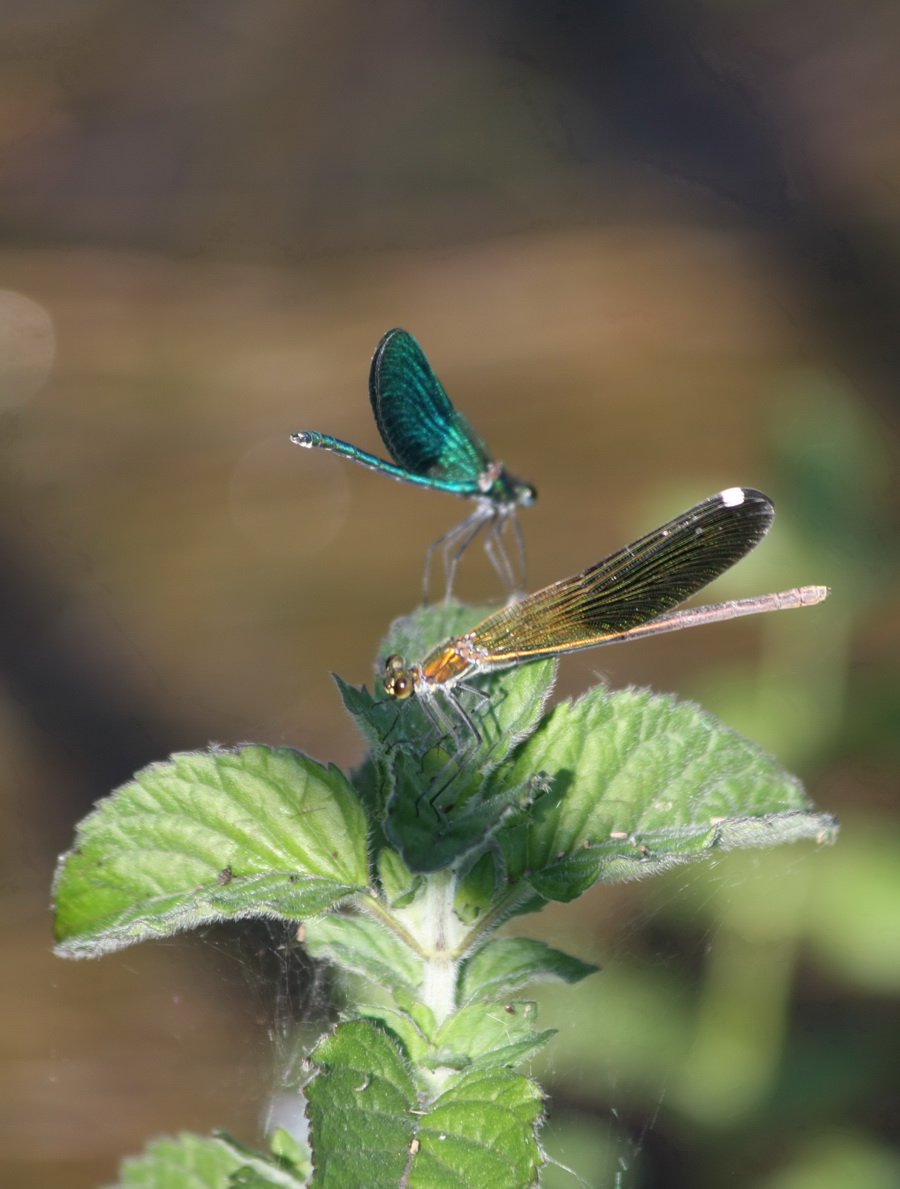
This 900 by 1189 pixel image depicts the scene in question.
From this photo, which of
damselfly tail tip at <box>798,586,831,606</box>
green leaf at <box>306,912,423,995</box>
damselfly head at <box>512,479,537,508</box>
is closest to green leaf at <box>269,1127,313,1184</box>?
green leaf at <box>306,912,423,995</box>

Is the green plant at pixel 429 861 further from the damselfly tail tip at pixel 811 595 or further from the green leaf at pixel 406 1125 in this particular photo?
the damselfly tail tip at pixel 811 595

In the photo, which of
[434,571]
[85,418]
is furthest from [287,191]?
[434,571]

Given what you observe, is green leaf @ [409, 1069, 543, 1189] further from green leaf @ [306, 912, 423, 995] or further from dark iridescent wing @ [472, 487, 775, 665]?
Answer: dark iridescent wing @ [472, 487, 775, 665]

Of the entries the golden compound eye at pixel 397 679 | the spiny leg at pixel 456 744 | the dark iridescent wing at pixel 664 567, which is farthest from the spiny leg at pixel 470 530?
the spiny leg at pixel 456 744

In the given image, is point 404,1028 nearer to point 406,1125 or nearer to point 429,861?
point 406,1125

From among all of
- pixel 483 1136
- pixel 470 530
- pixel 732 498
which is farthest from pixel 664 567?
pixel 483 1136

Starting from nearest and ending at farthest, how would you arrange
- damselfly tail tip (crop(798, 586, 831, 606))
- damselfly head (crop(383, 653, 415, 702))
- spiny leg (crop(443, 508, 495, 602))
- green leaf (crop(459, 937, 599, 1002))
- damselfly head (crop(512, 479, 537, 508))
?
green leaf (crop(459, 937, 599, 1002)), damselfly head (crop(383, 653, 415, 702)), damselfly tail tip (crop(798, 586, 831, 606)), spiny leg (crop(443, 508, 495, 602)), damselfly head (crop(512, 479, 537, 508))
